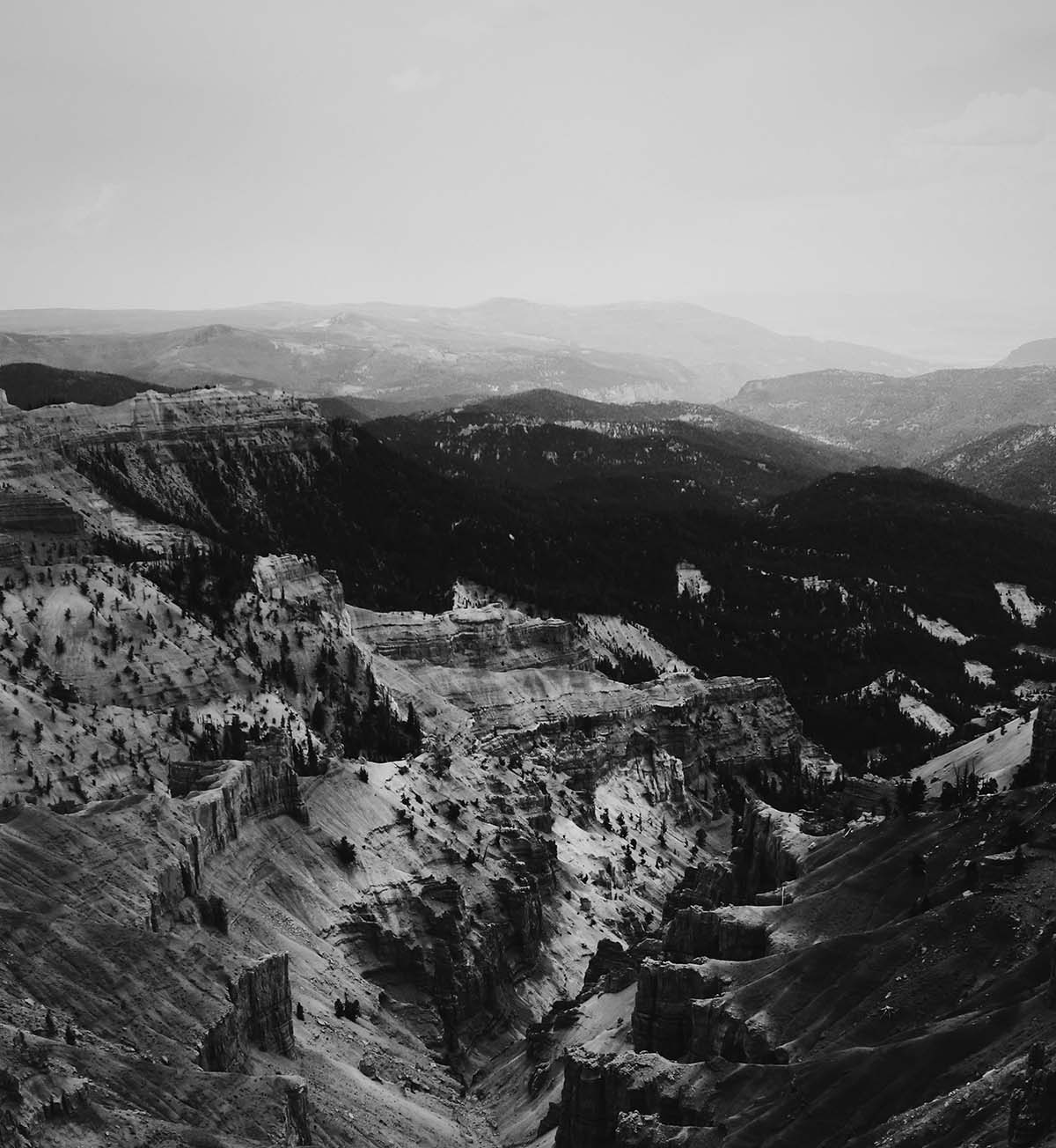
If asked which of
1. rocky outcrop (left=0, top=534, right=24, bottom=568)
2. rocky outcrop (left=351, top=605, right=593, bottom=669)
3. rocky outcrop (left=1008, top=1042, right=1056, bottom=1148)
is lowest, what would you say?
rocky outcrop (left=351, top=605, right=593, bottom=669)

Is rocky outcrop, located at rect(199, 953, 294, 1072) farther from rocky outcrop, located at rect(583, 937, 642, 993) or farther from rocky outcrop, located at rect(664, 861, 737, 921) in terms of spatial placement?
rocky outcrop, located at rect(664, 861, 737, 921)

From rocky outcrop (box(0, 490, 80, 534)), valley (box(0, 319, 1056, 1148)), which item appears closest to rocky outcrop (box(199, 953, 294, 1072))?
valley (box(0, 319, 1056, 1148))

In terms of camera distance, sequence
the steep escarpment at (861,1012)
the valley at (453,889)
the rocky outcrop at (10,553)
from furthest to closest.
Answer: the rocky outcrop at (10,553) → the valley at (453,889) → the steep escarpment at (861,1012)

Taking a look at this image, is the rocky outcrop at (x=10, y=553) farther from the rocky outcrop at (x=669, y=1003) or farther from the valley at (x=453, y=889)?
the rocky outcrop at (x=669, y=1003)

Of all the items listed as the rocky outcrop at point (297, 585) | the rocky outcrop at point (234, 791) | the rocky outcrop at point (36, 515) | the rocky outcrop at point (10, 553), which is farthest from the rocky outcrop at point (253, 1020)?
the rocky outcrop at point (36, 515)

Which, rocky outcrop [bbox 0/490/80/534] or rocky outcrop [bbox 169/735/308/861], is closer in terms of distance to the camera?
rocky outcrop [bbox 169/735/308/861]

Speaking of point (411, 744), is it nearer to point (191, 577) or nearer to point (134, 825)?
point (191, 577)
